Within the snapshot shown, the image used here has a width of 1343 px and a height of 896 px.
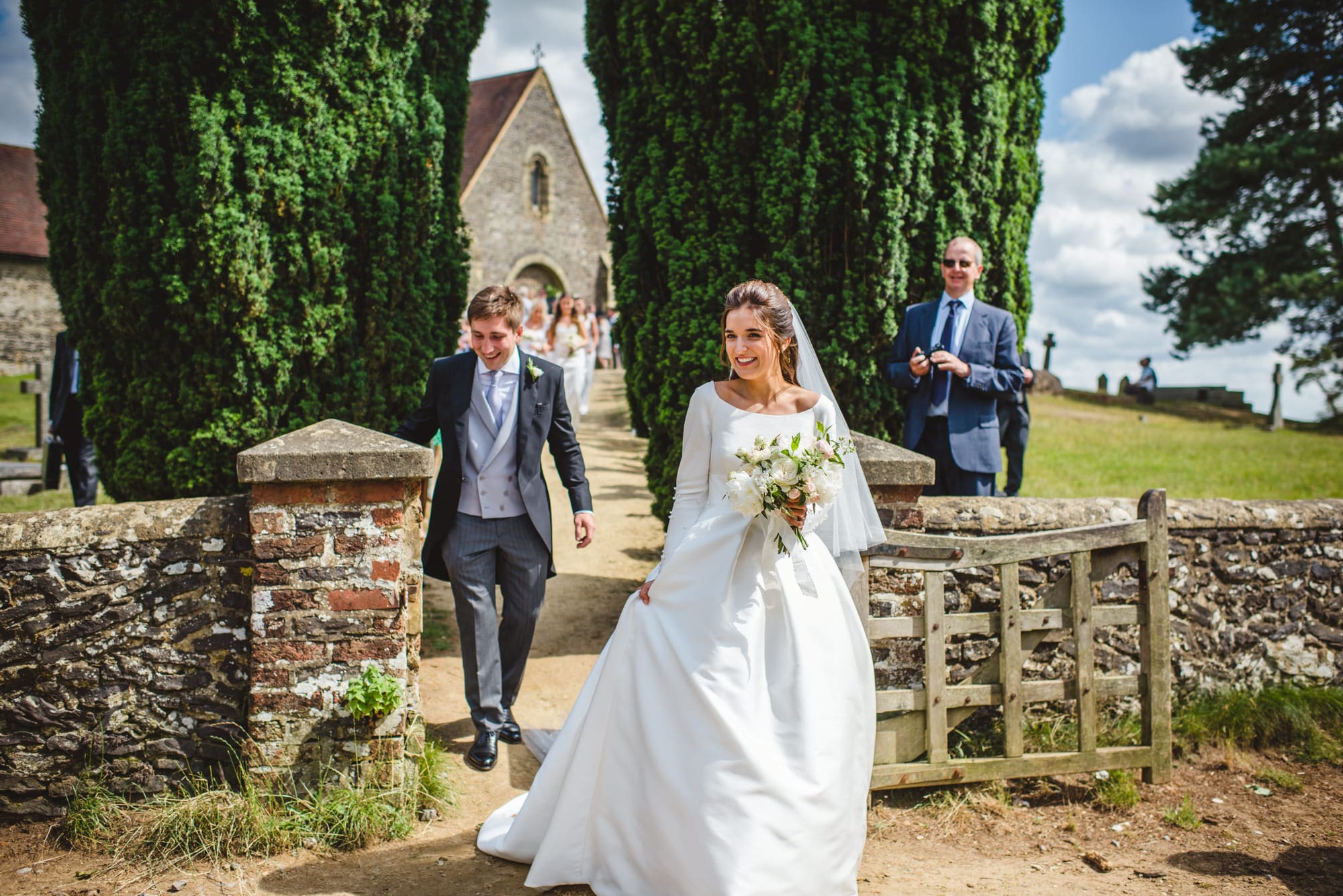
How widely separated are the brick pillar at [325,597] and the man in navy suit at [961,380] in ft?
10.3

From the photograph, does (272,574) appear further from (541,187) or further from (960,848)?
(541,187)

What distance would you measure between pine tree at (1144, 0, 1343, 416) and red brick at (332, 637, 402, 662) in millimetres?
26054

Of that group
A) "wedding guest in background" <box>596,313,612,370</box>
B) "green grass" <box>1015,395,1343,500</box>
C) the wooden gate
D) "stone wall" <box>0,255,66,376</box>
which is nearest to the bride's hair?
the wooden gate

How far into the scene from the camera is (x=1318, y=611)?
5.77 m

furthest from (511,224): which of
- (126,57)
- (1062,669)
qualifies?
(1062,669)

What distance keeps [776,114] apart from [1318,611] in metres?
4.83

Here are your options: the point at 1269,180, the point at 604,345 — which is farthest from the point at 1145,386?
the point at 604,345

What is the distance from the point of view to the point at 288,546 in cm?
409

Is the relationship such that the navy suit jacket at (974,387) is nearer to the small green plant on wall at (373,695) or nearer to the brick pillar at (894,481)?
the brick pillar at (894,481)

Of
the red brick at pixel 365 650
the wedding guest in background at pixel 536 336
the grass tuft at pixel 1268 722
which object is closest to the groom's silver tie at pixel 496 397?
the red brick at pixel 365 650

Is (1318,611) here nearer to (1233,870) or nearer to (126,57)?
(1233,870)

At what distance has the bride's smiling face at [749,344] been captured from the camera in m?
3.75

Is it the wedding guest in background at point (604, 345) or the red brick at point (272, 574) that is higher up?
the wedding guest in background at point (604, 345)

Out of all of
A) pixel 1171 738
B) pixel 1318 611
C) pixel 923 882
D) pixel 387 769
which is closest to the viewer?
pixel 923 882
